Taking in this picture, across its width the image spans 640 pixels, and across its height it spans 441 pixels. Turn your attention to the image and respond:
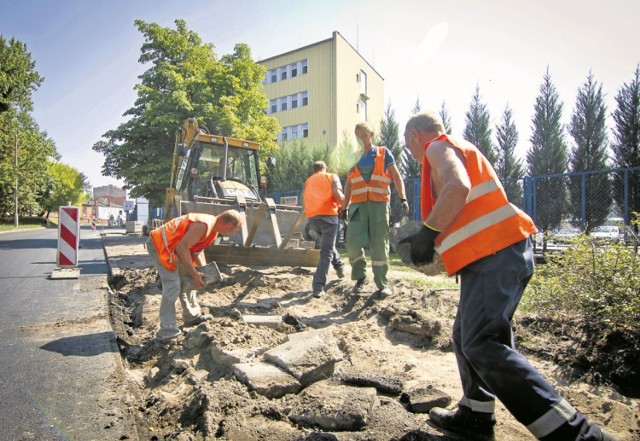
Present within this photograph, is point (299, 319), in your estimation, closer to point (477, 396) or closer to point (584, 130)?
point (477, 396)

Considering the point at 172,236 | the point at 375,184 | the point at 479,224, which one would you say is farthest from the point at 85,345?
the point at 479,224

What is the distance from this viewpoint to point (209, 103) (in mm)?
18672

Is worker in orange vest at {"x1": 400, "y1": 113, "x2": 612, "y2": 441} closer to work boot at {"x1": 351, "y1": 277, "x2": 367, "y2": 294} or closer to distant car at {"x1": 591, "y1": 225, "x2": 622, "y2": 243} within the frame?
distant car at {"x1": 591, "y1": 225, "x2": 622, "y2": 243}

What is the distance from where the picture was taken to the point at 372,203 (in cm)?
489

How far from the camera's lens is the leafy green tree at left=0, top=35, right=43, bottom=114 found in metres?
29.3

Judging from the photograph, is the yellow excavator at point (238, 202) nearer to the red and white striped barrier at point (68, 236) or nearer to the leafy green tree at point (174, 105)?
the red and white striped barrier at point (68, 236)

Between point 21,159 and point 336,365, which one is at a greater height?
point 21,159

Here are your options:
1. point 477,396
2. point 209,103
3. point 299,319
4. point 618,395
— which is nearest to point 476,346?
point 477,396

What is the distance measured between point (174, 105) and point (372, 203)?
624 inches

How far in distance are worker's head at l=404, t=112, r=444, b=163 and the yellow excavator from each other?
442 cm

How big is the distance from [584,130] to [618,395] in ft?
46.6

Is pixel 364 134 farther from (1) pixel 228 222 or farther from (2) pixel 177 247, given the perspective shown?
(2) pixel 177 247

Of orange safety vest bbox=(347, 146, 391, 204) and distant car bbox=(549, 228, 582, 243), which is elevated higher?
orange safety vest bbox=(347, 146, 391, 204)

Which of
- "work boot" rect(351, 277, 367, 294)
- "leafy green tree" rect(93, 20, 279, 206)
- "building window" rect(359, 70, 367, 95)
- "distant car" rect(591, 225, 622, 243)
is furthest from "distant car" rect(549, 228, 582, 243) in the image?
"building window" rect(359, 70, 367, 95)
